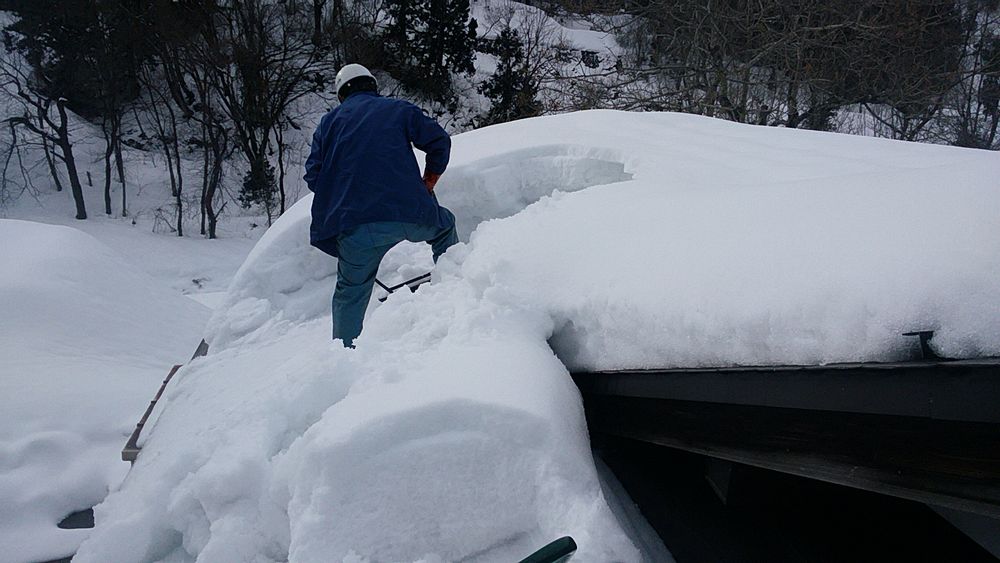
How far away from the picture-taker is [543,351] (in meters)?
1.61

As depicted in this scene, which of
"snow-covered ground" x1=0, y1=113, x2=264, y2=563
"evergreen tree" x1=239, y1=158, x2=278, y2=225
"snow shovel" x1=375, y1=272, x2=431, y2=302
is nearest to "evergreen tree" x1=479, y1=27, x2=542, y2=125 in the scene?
"evergreen tree" x1=239, y1=158, x2=278, y2=225

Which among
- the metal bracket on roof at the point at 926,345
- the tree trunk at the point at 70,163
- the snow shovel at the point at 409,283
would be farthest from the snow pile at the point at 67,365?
the tree trunk at the point at 70,163

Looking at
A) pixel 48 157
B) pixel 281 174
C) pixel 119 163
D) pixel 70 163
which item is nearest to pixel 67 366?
pixel 281 174

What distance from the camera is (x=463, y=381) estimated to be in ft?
4.45

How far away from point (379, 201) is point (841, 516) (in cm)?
214

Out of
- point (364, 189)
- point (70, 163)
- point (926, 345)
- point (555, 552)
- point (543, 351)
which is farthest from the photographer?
point (70, 163)

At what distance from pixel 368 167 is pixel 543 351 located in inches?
58.6

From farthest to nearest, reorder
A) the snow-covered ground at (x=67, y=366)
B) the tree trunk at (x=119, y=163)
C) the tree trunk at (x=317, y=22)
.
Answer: the tree trunk at (x=317, y=22) < the tree trunk at (x=119, y=163) < the snow-covered ground at (x=67, y=366)

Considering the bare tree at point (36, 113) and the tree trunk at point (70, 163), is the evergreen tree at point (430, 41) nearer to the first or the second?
the tree trunk at point (70, 163)

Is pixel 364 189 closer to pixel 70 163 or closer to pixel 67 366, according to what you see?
pixel 67 366

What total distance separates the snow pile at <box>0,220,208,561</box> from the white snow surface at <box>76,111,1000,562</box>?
1.06 m

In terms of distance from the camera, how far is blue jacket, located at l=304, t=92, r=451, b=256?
2.66 meters

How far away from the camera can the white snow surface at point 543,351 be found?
3.04 feet

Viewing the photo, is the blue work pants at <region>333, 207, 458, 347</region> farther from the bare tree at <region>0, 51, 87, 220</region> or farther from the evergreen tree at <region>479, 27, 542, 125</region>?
the bare tree at <region>0, 51, 87, 220</region>
